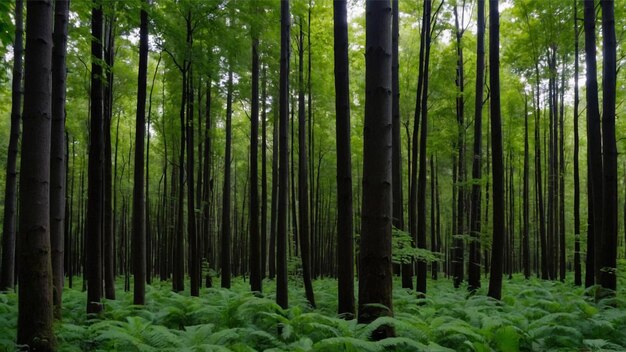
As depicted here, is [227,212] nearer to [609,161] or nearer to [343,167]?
[343,167]

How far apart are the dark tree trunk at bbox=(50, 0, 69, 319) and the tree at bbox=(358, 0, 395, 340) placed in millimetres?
4530

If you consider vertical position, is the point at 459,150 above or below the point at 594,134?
above

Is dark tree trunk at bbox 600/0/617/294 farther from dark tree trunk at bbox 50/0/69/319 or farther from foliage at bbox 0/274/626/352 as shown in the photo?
dark tree trunk at bbox 50/0/69/319

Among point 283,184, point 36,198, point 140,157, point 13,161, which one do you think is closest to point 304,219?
point 283,184

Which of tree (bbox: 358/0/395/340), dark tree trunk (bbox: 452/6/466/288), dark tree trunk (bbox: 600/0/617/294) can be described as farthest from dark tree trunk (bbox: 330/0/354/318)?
dark tree trunk (bbox: 452/6/466/288)

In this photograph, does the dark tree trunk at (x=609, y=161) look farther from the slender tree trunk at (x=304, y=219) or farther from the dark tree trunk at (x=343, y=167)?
the slender tree trunk at (x=304, y=219)

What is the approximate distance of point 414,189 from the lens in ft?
39.0

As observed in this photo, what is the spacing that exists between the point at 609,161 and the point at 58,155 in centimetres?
963

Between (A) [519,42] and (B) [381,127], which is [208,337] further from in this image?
(A) [519,42]

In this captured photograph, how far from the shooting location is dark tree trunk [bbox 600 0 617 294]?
8.43 meters

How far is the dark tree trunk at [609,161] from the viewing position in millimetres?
8430

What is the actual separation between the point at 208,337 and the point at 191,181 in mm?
A: 6006

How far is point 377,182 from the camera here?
4543 mm

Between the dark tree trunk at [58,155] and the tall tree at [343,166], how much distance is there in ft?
13.4
